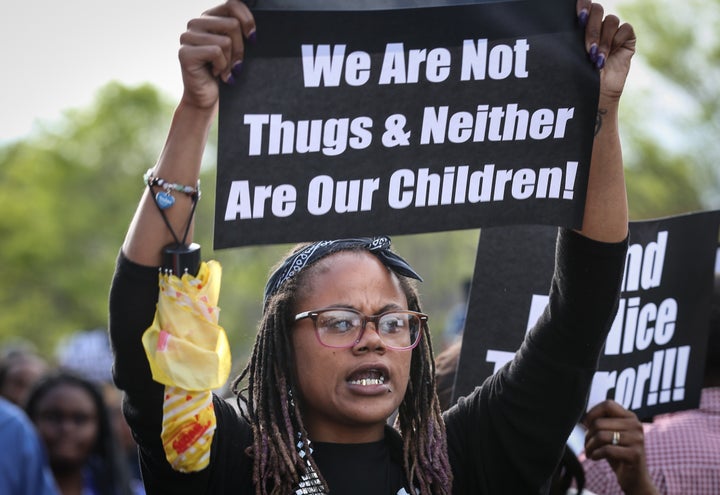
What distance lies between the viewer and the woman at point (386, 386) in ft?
8.86

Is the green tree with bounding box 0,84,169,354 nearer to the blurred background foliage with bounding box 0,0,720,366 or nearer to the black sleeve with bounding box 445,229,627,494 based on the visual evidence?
the blurred background foliage with bounding box 0,0,720,366

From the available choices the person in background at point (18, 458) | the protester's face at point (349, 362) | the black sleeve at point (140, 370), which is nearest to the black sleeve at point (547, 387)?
the protester's face at point (349, 362)

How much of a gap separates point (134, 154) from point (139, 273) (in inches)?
1150

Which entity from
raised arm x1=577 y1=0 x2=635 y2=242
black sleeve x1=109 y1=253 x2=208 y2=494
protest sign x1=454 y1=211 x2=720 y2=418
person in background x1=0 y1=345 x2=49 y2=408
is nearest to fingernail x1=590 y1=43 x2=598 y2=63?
raised arm x1=577 y1=0 x2=635 y2=242

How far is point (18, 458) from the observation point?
183 inches

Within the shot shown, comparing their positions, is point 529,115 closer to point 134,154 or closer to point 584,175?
point 584,175

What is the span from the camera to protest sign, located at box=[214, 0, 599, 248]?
253 centimetres

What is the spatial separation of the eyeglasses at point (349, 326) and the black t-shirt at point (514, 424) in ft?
0.86

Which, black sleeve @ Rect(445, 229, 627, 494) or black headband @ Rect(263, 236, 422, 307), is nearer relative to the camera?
black sleeve @ Rect(445, 229, 627, 494)

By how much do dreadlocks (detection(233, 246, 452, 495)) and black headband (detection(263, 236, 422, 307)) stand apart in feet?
0.08

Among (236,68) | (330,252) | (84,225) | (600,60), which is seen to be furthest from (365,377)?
(84,225)

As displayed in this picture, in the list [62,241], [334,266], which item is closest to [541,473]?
[334,266]

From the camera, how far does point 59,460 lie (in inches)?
240

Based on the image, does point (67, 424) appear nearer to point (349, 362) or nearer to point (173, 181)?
point (349, 362)
